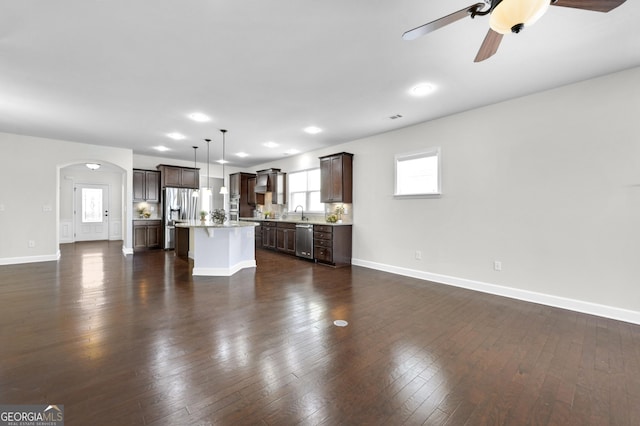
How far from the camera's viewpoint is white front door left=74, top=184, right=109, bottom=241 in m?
9.48

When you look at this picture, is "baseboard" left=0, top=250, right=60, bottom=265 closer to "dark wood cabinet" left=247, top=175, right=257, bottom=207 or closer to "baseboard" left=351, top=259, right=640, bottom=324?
"dark wood cabinet" left=247, top=175, right=257, bottom=207

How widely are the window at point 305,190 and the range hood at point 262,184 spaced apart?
0.81 m

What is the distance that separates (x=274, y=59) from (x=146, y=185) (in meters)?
6.82

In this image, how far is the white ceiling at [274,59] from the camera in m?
2.12

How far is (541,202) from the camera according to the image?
3482mm

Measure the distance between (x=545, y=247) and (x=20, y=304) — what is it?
6.64 meters

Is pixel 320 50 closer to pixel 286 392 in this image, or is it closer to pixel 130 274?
pixel 286 392

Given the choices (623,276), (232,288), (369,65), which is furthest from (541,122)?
(232,288)

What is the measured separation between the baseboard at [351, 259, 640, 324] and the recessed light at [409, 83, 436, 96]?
2873mm

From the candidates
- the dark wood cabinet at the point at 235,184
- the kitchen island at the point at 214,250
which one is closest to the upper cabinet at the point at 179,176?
the dark wood cabinet at the point at 235,184

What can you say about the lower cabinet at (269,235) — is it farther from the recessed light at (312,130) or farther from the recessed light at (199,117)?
the recessed light at (199,117)

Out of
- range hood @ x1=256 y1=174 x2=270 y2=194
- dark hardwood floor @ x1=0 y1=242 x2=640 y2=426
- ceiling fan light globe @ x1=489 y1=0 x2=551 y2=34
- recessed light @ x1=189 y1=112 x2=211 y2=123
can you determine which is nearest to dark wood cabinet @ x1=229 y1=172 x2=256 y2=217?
range hood @ x1=256 y1=174 x2=270 y2=194

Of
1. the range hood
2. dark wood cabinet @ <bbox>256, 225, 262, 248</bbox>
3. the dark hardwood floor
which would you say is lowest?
the dark hardwood floor

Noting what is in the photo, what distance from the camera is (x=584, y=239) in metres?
3.19
